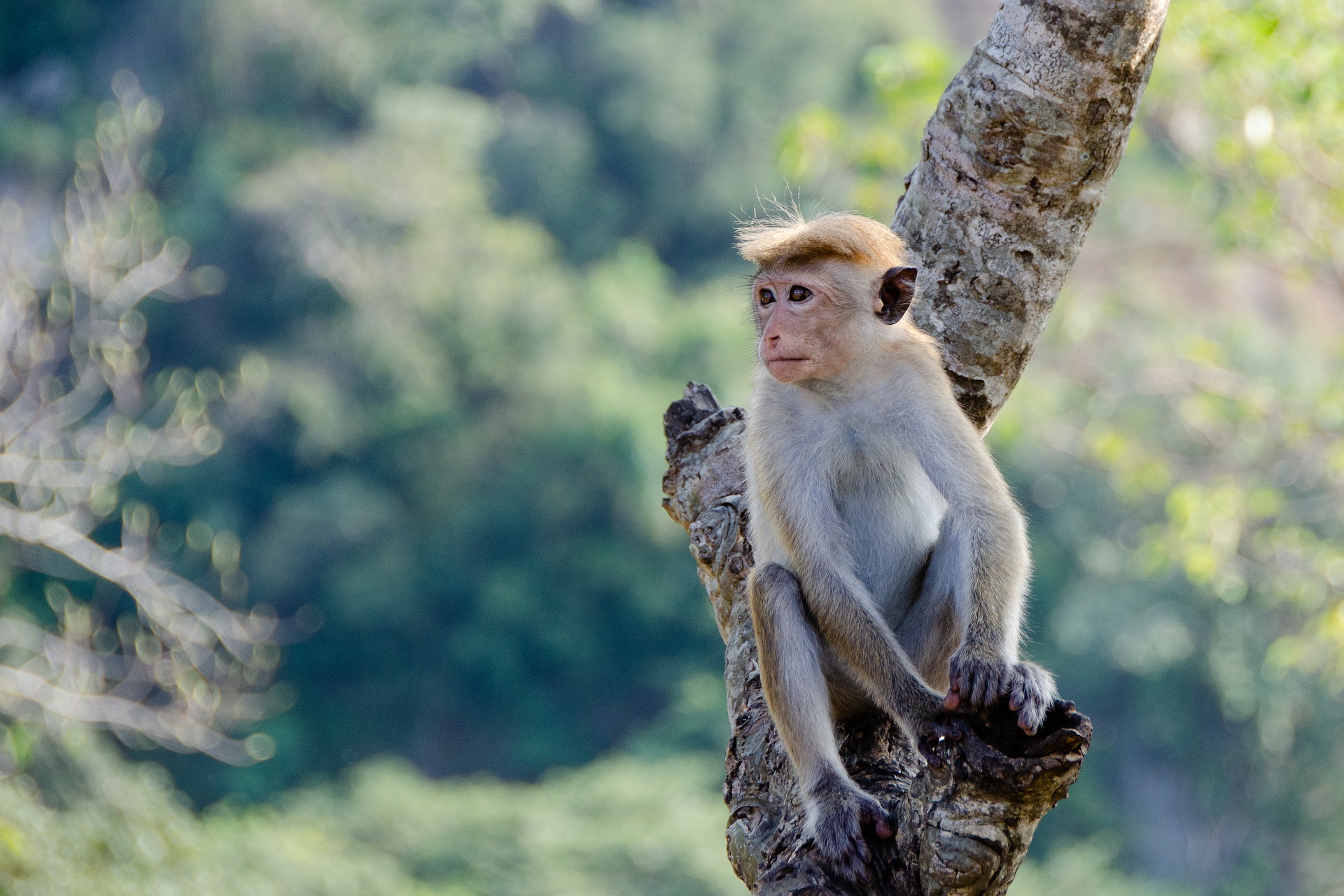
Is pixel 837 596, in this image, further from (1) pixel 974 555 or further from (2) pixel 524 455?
(2) pixel 524 455

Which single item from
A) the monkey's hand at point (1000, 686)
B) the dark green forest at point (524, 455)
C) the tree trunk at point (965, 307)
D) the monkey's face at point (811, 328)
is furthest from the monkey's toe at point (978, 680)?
the dark green forest at point (524, 455)

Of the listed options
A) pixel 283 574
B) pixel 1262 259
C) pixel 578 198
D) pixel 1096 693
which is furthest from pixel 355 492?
pixel 1262 259

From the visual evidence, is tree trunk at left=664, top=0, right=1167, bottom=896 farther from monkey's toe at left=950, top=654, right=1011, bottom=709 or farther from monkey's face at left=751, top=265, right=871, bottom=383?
monkey's face at left=751, top=265, right=871, bottom=383

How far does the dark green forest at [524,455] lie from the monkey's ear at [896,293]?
7908 millimetres

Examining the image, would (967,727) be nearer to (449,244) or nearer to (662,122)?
(449,244)

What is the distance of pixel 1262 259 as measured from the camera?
11047 millimetres

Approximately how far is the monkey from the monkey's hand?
0.21m

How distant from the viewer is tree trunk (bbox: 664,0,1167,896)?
3068 mm

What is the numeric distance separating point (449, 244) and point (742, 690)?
4207 cm

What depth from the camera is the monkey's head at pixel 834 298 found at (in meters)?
4.17

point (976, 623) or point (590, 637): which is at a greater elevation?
point (590, 637)

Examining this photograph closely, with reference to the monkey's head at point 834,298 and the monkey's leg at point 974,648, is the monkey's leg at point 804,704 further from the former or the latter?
the monkey's head at point 834,298

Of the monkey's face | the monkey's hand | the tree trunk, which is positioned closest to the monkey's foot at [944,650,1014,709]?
the monkey's hand

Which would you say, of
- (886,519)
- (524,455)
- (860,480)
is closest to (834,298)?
(860,480)
